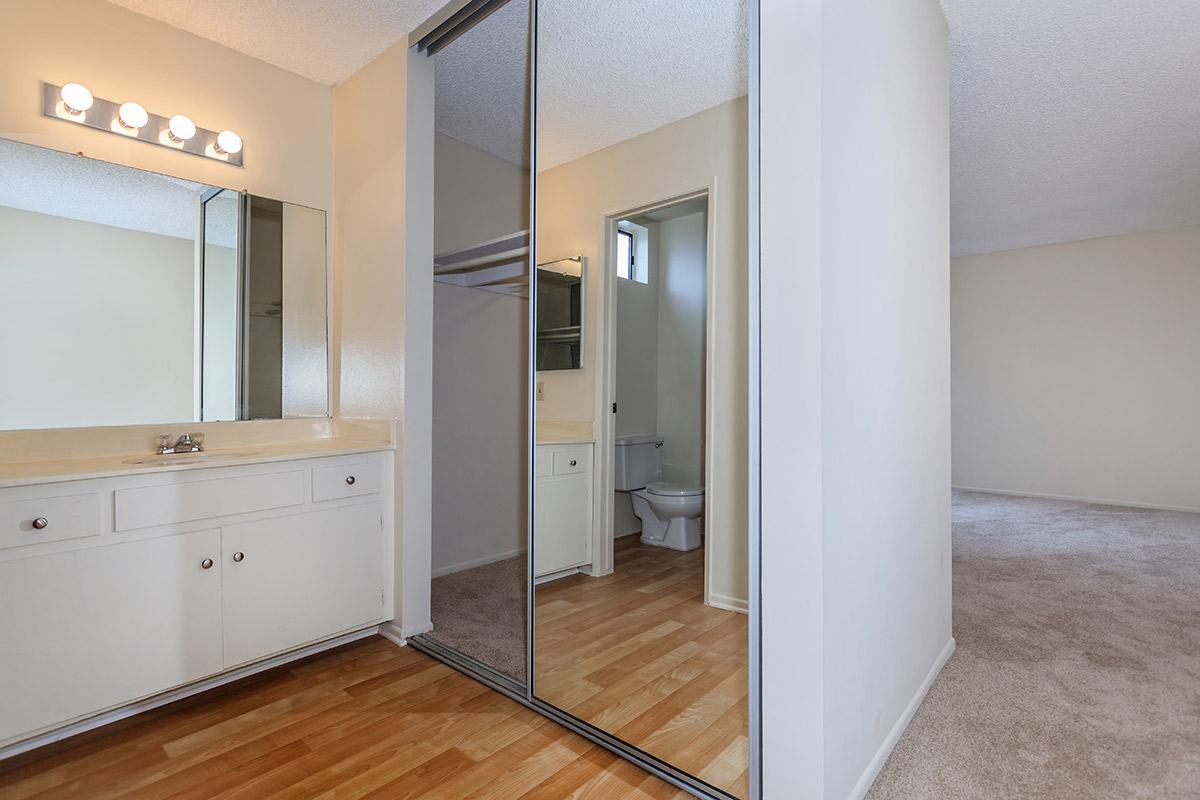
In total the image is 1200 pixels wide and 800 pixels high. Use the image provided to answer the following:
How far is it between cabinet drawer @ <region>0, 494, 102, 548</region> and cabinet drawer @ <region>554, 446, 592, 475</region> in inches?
58.1

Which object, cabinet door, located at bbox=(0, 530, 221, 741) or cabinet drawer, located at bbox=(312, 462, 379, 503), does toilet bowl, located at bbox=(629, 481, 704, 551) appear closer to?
cabinet drawer, located at bbox=(312, 462, 379, 503)

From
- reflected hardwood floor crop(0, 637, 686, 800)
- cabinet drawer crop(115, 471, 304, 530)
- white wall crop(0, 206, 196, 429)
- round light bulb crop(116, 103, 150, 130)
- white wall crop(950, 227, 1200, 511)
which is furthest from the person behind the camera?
white wall crop(950, 227, 1200, 511)

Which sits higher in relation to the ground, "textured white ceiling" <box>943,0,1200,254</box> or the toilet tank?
"textured white ceiling" <box>943,0,1200,254</box>

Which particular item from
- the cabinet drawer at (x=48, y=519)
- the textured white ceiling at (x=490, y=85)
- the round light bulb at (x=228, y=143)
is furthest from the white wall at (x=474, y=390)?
the cabinet drawer at (x=48, y=519)

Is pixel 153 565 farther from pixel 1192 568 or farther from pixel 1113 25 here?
pixel 1192 568

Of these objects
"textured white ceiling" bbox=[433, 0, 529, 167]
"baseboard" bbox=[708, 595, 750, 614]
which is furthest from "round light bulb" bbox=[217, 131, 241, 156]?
"baseboard" bbox=[708, 595, 750, 614]

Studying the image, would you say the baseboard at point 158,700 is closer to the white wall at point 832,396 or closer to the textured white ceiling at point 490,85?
the white wall at point 832,396

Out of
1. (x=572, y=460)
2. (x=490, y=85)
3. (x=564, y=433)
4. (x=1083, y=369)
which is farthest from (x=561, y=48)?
(x=1083, y=369)

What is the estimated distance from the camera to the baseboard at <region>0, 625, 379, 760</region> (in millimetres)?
1846

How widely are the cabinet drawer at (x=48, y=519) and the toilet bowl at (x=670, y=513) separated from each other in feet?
5.73

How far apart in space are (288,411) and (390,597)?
103cm

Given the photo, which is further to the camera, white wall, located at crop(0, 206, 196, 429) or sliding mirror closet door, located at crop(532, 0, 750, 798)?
white wall, located at crop(0, 206, 196, 429)

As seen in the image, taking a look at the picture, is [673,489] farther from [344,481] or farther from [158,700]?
[158,700]

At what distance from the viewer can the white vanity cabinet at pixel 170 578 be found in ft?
5.81
